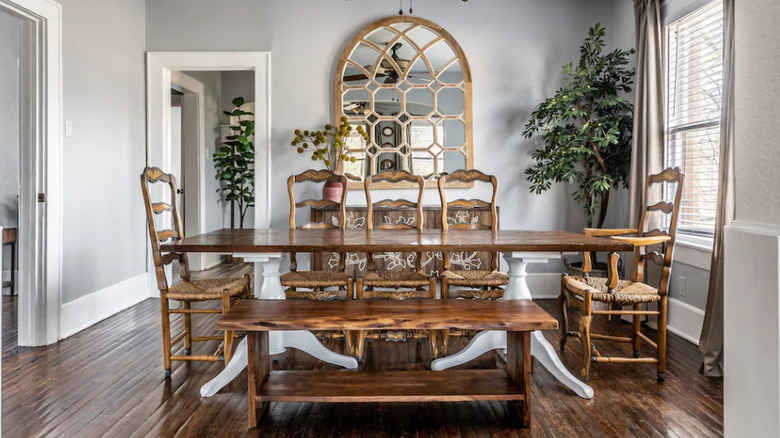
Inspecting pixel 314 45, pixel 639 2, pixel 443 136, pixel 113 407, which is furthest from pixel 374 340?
pixel 639 2

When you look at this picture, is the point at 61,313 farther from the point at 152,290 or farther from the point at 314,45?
the point at 314,45

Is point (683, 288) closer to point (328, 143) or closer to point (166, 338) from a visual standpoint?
point (328, 143)

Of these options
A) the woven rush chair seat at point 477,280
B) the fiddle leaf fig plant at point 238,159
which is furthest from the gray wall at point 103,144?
the woven rush chair seat at point 477,280

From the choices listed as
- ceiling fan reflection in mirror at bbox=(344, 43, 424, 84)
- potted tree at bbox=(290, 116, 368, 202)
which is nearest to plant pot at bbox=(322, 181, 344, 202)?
potted tree at bbox=(290, 116, 368, 202)

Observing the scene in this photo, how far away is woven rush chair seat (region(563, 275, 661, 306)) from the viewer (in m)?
2.36

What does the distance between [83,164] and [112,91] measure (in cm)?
71

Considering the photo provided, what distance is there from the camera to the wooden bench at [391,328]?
1.81 m

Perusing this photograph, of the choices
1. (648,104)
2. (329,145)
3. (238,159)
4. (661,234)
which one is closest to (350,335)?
(661,234)

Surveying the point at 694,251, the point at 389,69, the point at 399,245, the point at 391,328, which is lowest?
the point at 391,328

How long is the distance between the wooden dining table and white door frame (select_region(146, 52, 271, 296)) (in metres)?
1.56

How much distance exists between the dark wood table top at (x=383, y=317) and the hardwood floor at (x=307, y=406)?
36 cm

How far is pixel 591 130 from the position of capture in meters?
3.63

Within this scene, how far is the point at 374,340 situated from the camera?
9.78 feet

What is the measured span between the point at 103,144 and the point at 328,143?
1.72 metres
